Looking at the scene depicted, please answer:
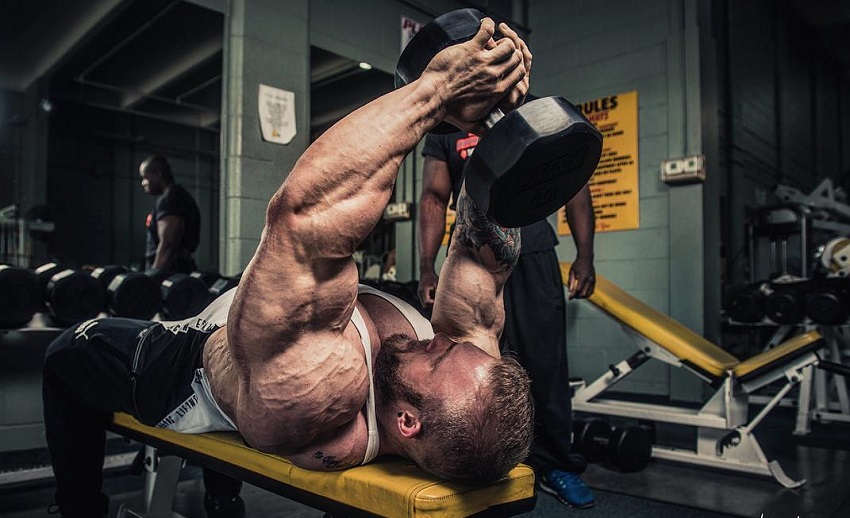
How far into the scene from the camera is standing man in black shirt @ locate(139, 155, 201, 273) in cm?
303

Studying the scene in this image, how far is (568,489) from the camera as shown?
6.47 feet

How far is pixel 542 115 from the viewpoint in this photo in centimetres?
83

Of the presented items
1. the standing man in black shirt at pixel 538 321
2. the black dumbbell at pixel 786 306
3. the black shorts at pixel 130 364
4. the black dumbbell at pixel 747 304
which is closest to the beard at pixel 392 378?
the black shorts at pixel 130 364

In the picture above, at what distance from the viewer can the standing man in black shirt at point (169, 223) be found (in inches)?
119

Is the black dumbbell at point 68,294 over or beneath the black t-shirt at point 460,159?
beneath

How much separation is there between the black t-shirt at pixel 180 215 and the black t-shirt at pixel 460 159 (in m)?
1.60

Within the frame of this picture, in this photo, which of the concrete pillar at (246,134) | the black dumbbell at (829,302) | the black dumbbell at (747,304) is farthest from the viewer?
the black dumbbell at (747,304)

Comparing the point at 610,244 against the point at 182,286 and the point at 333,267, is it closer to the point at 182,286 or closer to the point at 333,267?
the point at 182,286

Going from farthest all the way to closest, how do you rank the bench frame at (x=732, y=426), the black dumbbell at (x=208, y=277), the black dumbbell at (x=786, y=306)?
the black dumbbell at (x=786, y=306) < the black dumbbell at (x=208, y=277) < the bench frame at (x=732, y=426)

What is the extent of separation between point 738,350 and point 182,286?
524 cm

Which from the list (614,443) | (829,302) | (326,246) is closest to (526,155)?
(326,246)

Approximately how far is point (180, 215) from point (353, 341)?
241 cm

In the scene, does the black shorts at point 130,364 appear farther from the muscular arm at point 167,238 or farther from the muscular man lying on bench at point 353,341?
the muscular arm at point 167,238

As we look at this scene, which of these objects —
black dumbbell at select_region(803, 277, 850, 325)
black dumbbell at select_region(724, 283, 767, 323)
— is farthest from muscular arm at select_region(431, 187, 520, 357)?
black dumbbell at select_region(724, 283, 767, 323)
